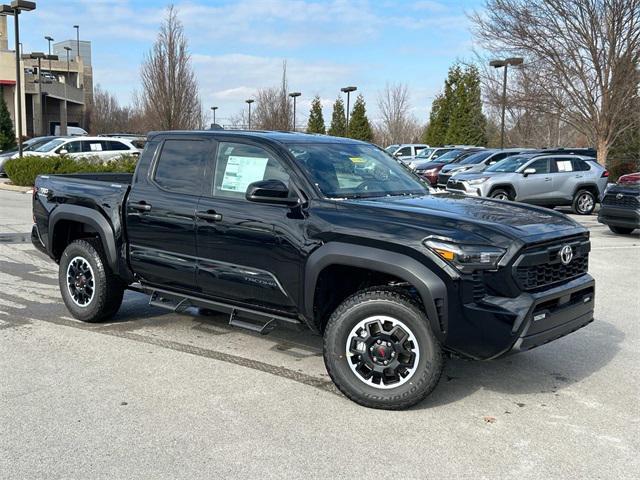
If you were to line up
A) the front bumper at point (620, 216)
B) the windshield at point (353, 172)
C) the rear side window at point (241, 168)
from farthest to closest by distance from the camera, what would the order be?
the front bumper at point (620, 216) → the rear side window at point (241, 168) → the windshield at point (353, 172)

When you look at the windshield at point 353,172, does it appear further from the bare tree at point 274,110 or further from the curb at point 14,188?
the bare tree at point 274,110

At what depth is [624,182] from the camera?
1521 cm

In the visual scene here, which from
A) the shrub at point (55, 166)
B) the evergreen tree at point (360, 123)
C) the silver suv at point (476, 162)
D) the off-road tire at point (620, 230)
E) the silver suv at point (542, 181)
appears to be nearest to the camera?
the off-road tire at point (620, 230)

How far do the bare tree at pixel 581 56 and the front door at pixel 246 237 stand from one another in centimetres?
2288

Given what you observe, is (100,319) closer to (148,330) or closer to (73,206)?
(148,330)

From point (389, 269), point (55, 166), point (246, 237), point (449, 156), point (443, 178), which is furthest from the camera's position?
point (449, 156)

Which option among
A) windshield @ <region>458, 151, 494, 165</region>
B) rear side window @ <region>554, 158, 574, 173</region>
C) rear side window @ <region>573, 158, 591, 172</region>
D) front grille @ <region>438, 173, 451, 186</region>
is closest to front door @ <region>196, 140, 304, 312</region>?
rear side window @ <region>554, 158, 574, 173</region>

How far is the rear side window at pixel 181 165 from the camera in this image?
553 cm

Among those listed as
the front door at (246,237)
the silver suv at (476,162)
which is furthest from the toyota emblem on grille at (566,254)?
the silver suv at (476,162)

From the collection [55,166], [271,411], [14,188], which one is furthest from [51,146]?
[271,411]

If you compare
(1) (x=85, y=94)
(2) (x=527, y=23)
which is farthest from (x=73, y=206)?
(1) (x=85, y=94)

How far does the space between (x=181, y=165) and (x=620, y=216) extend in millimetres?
10453

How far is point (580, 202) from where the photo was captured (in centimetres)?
1836

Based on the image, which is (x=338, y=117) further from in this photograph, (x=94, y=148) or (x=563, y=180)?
(x=563, y=180)
